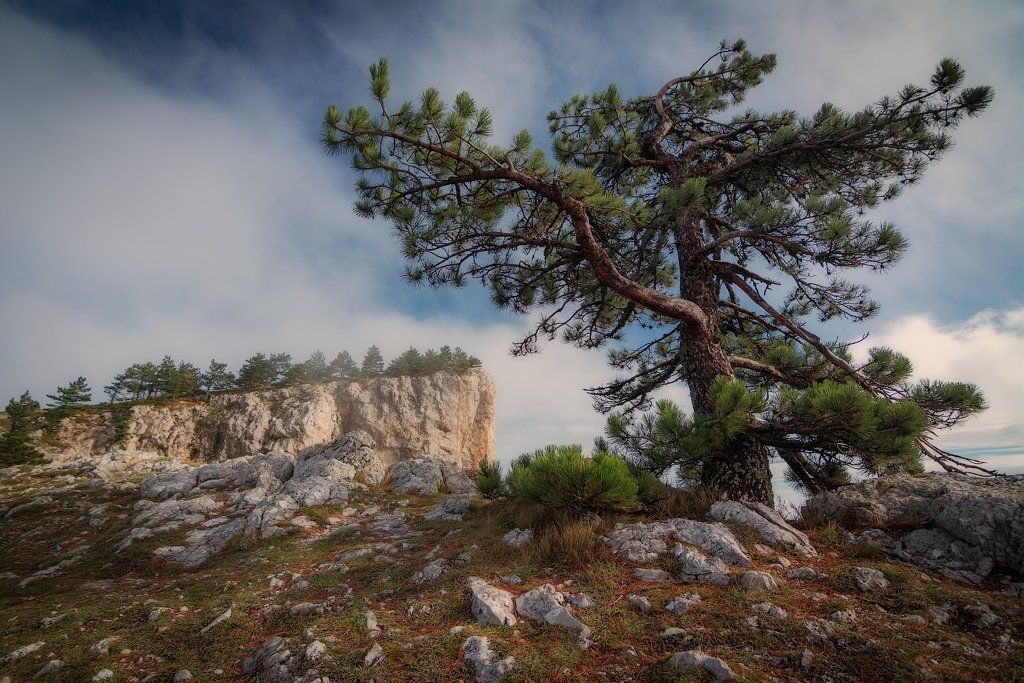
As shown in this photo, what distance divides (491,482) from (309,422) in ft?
94.8

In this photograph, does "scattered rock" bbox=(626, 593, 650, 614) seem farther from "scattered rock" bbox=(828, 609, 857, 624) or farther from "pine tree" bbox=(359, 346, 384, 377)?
"pine tree" bbox=(359, 346, 384, 377)

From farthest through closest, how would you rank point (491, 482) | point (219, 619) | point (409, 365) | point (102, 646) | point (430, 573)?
point (409, 365) → point (491, 482) → point (430, 573) → point (219, 619) → point (102, 646)

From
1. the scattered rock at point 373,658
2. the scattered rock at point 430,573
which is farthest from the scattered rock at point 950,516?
the scattered rock at point 373,658

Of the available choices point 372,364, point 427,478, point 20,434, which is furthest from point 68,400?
point 427,478

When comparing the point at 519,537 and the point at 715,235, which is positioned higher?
the point at 715,235

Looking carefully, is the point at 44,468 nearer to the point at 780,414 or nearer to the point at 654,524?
the point at 654,524

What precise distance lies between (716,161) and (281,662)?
11.2m

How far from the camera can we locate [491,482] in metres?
6.82

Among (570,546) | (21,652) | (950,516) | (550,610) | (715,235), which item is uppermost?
(715,235)

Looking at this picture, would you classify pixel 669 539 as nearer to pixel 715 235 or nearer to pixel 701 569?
pixel 701 569

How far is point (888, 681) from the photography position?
2.09 meters

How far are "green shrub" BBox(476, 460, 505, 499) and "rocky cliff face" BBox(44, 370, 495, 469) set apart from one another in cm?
2366

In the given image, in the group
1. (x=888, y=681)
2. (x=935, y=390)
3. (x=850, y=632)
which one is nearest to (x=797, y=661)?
(x=888, y=681)

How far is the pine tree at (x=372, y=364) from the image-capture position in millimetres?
35781
